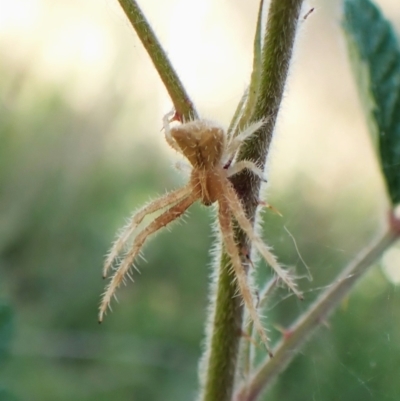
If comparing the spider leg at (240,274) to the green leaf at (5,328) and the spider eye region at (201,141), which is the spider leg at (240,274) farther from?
the green leaf at (5,328)

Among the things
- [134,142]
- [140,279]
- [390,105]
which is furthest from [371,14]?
[134,142]

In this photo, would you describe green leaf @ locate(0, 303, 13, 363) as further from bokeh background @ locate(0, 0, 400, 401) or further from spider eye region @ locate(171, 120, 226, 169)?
bokeh background @ locate(0, 0, 400, 401)

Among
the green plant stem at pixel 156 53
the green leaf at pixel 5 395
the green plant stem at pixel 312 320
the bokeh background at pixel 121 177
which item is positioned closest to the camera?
the green plant stem at pixel 156 53

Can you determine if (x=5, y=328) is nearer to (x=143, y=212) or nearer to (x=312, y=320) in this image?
(x=143, y=212)

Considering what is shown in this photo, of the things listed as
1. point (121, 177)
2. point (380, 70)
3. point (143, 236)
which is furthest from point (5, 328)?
point (121, 177)

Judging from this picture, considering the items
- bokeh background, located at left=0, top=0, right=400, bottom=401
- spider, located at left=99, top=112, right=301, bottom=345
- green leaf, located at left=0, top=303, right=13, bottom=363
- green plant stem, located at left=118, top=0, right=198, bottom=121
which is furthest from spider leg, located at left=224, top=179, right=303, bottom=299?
bokeh background, located at left=0, top=0, right=400, bottom=401

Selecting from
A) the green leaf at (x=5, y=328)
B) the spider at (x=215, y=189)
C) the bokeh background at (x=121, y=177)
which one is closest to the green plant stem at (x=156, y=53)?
the spider at (x=215, y=189)
